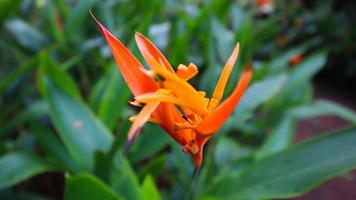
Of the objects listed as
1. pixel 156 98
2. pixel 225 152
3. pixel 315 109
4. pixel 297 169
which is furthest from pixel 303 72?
pixel 156 98

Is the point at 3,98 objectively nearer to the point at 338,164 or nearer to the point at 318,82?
the point at 338,164

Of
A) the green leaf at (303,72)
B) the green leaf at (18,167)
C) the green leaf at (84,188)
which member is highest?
the green leaf at (84,188)

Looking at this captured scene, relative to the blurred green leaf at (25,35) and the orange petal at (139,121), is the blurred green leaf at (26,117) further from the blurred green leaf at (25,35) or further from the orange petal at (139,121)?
the orange petal at (139,121)

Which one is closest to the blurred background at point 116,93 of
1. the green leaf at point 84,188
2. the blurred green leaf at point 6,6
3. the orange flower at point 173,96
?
the blurred green leaf at point 6,6

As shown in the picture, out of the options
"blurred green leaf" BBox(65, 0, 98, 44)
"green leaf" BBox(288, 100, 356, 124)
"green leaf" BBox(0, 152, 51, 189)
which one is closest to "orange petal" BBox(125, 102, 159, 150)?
"green leaf" BBox(0, 152, 51, 189)

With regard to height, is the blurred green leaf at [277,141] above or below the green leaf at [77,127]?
below

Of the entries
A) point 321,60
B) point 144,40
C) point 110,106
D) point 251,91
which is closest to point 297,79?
point 321,60

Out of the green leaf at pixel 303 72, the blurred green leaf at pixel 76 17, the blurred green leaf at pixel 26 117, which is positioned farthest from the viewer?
the green leaf at pixel 303 72

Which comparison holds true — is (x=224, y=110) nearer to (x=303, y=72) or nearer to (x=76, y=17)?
(x=76, y=17)
